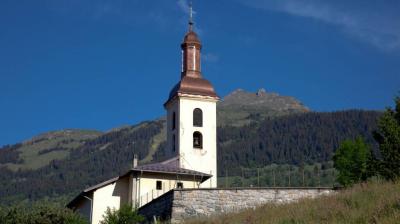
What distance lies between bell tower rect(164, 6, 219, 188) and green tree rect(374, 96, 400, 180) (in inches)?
492

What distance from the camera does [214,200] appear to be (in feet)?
108

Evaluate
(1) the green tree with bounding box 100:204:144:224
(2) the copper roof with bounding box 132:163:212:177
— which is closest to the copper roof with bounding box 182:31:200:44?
(2) the copper roof with bounding box 132:163:212:177

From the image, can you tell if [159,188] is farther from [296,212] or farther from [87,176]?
[87,176]

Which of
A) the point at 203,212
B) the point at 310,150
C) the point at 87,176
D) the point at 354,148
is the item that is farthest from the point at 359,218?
the point at 87,176

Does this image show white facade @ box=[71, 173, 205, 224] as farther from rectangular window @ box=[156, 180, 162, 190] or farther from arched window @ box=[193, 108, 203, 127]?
arched window @ box=[193, 108, 203, 127]

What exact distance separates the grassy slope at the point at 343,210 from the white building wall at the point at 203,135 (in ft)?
75.5

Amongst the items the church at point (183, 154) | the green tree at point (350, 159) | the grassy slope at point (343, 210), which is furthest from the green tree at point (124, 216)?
the green tree at point (350, 159)

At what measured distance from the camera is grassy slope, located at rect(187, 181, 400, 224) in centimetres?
1862

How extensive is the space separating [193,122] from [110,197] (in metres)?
9.90

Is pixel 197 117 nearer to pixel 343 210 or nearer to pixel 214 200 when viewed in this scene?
pixel 214 200

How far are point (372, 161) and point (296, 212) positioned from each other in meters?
21.6

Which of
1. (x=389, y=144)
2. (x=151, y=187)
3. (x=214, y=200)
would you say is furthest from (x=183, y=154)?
(x=214, y=200)

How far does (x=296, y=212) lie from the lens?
2198cm

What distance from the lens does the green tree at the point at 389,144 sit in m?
40.2
